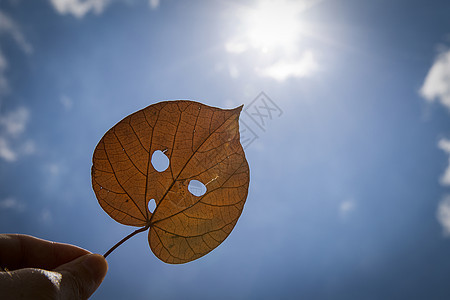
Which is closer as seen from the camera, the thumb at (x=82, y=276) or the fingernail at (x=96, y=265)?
the thumb at (x=82, y=276)

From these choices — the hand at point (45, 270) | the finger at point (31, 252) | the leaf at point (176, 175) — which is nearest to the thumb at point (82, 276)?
the hand at point (45, 270)

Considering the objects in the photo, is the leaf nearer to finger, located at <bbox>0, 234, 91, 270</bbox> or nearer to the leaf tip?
the leaf tip

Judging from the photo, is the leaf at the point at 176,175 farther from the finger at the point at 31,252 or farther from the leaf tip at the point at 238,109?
the finger at the point at 31,252

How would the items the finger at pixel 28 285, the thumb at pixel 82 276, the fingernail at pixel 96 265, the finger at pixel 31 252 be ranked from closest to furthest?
1. the finger at pixel 28 285
2. the thumb at pixel 82 276
3. the fingernail at pixel 96 265
4. the finger at pixel 31 252

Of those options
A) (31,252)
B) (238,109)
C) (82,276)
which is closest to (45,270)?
(82,276)

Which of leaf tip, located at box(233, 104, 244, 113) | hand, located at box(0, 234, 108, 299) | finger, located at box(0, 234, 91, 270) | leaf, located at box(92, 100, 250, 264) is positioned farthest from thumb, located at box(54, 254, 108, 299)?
leaf tip, located at box(233, 104, 244, 113)

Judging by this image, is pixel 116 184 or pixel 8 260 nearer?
pixel 116 184

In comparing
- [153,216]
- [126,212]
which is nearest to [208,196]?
[153,216]

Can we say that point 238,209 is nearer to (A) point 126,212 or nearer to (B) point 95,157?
(A) point 126,212

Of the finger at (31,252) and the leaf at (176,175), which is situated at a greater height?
the leaf at (176,175)
